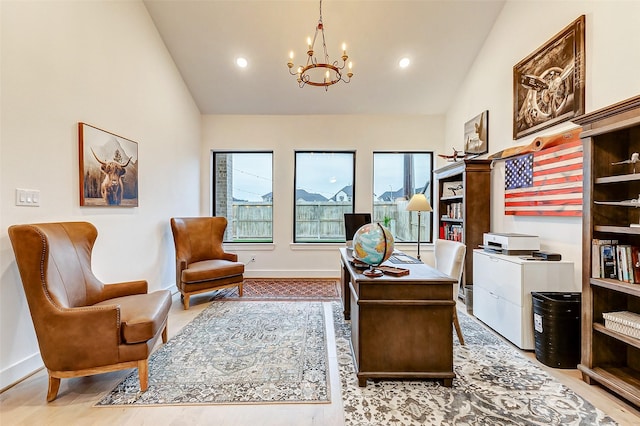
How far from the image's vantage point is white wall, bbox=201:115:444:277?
5.25 meters

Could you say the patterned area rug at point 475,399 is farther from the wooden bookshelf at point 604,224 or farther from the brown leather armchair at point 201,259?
the brown leather armchair at point 201,259

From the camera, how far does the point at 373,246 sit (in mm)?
2105

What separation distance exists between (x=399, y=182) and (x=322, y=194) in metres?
1.44

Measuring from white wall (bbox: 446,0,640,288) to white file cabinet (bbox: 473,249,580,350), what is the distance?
0.21 m

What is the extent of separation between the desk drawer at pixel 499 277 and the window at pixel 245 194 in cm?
343

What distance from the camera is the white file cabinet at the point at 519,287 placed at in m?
2.54

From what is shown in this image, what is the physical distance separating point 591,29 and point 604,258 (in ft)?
6.49

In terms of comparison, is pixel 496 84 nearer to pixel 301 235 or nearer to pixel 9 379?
pixel 301 235

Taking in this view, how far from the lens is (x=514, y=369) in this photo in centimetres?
225

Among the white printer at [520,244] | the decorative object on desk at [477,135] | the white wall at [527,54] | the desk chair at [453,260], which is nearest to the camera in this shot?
the white wall at [527,54]

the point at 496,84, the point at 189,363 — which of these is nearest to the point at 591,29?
the point at 496,84

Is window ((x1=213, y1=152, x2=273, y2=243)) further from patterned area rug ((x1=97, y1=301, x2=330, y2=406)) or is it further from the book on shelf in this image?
the book on shelf

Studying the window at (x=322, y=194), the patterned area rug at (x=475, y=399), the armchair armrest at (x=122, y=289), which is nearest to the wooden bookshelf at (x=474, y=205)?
the patterned area rug at (x=475, y=399)

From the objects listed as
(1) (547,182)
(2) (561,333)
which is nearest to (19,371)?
(2) (561,333)
